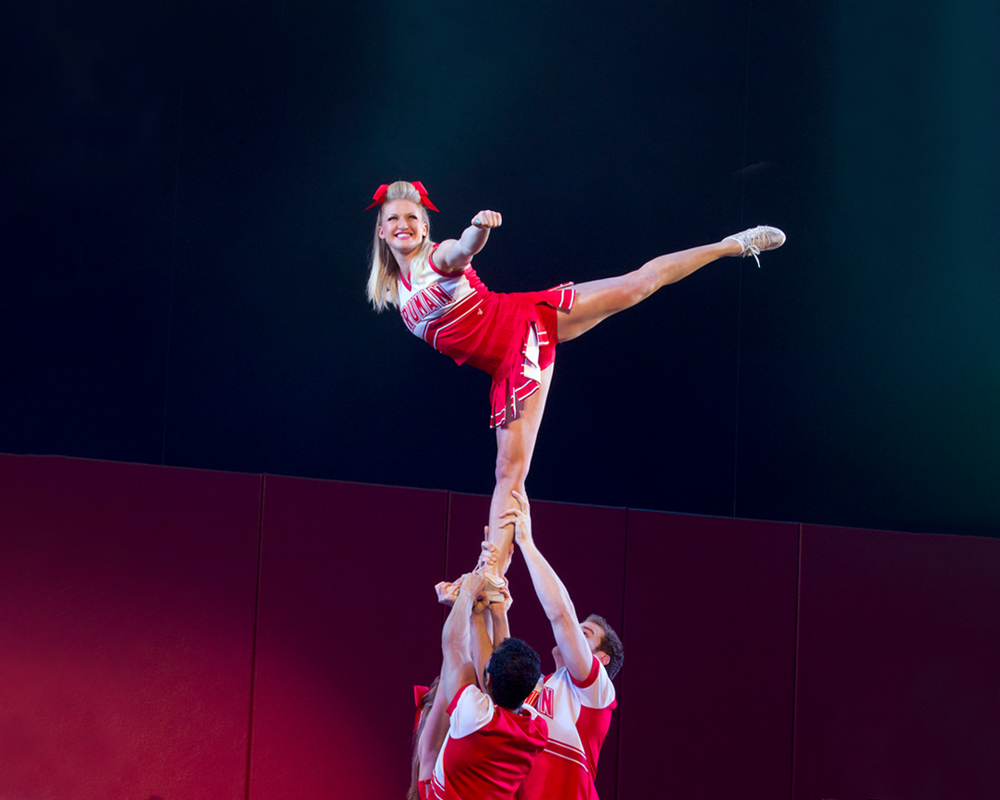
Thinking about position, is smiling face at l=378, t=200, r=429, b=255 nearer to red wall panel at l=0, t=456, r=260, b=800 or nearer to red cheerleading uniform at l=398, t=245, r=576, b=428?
red cheerleading uniform at l=398, t=245, r=576, b=428

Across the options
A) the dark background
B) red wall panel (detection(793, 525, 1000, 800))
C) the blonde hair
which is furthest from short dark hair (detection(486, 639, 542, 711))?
red wall panel (detection(793, 525, 1000, 800))

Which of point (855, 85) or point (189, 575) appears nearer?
point (189, 575)

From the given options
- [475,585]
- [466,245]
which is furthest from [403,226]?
[475,585]

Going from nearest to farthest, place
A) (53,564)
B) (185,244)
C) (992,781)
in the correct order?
(53,564), (992,781), (185,244)

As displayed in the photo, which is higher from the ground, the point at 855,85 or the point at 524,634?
the point at 855,85

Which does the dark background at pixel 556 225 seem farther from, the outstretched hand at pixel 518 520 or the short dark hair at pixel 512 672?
the short dark hair at pixel 512 672

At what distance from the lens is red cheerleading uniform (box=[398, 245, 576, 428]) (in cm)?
300

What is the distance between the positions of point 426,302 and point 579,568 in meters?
1.92

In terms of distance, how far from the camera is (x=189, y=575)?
163 inches

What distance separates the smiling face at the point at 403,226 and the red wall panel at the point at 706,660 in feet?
6.47

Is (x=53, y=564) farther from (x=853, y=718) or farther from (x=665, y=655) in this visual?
(x=853, y=718)

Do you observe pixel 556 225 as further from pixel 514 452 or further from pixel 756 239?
pixel 514 452

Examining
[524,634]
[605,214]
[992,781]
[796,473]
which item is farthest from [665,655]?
[605,214]

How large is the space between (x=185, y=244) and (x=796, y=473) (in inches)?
131
